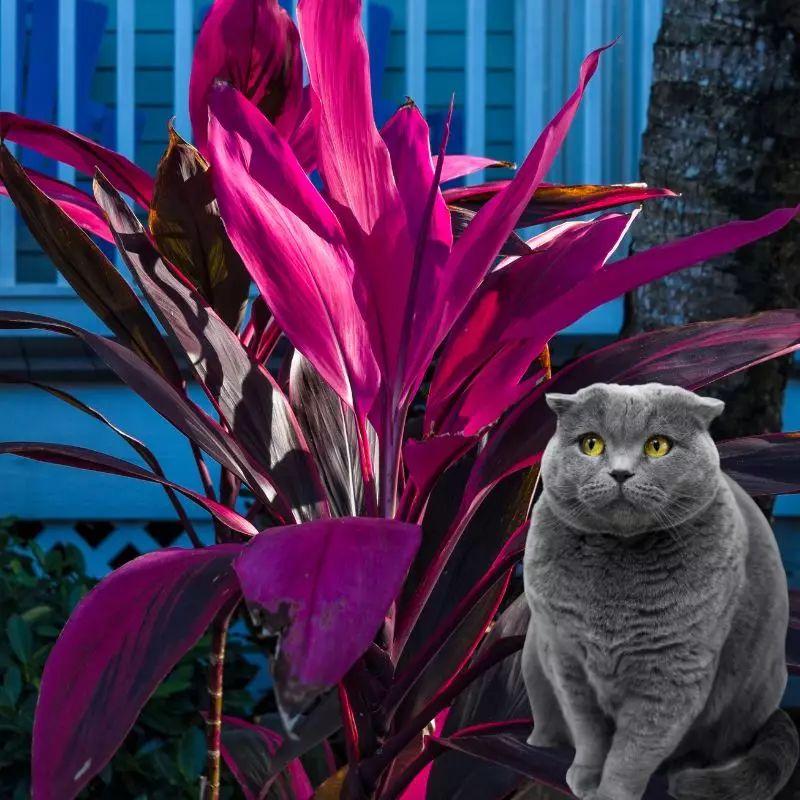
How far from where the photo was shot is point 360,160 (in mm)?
684

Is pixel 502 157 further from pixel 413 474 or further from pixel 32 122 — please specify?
pixel 413 474

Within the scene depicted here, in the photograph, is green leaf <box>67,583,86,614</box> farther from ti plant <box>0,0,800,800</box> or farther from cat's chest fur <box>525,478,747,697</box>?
cat's chest fur <box>525,478,747,697</box>

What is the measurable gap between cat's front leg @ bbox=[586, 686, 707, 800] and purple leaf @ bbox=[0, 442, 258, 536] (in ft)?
1.48

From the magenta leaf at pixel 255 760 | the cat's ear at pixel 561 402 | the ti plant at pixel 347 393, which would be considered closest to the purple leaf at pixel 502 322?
the ti plant at pixel 347 393

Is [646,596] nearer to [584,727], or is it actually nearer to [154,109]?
[584,727]

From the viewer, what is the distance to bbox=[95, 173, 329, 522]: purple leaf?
2.72ft

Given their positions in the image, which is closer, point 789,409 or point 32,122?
point 32,122

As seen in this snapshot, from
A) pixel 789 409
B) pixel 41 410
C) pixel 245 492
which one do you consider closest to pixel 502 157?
pixel 789 409

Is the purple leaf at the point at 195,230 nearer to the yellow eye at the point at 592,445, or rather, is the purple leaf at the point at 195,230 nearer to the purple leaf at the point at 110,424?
the purple leaf at the point at 110,424

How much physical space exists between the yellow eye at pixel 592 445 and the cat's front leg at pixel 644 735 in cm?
8

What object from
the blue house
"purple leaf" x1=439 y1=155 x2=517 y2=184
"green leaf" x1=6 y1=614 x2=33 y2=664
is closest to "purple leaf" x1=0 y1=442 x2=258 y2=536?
"purple leaf" x1=439 y1=155 x2=517 y2=184

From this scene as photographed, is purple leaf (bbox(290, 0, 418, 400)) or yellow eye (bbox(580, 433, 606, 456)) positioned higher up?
purple leaf (bbox(290, 0, 418, 400))

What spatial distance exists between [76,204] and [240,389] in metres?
0.47

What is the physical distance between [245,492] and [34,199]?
4.31 ft
